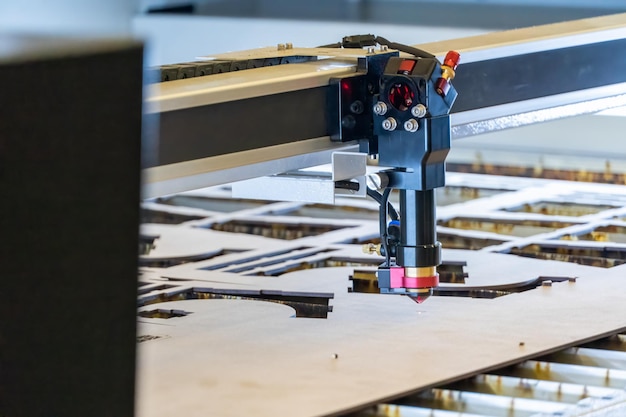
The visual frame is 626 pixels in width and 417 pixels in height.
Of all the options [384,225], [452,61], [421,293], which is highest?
[452,61]

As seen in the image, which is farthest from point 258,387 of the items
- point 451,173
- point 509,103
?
point 451,173

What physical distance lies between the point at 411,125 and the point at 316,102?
6.5 inches

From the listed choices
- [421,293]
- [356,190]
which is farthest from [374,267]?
[356,190]

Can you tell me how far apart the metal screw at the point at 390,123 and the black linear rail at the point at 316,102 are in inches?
4.1

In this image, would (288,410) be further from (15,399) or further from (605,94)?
(605,94)

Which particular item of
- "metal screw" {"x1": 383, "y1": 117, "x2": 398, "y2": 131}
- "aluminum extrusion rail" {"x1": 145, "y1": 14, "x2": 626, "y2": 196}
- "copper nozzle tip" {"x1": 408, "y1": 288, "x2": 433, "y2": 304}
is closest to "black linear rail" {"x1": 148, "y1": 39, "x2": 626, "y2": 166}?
"aluminum extrusion rail" {"x1": 145, "y1": 14, "x2": 626, "y2": 196}

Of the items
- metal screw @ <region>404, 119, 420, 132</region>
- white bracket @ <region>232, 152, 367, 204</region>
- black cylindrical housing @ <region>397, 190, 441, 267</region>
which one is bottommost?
black cylindrical housing @ <region>397, 190, 441, 267</region>

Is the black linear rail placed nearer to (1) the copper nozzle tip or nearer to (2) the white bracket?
(2) the white bracket

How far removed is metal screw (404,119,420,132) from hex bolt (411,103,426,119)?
12 millimetres

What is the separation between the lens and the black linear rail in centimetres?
193

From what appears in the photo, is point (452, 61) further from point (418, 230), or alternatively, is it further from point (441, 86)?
point (418, 230)

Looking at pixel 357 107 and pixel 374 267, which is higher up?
A: pixel 357 107

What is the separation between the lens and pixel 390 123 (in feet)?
6.97

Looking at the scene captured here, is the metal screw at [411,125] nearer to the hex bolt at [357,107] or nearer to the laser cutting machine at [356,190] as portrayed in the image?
the laser cutting machine at [356,190]
